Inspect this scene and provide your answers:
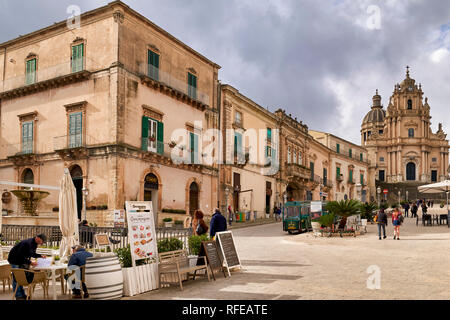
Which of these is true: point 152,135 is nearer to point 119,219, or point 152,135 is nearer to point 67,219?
point 119,219

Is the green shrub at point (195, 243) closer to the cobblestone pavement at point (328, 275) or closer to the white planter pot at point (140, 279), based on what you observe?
the cobblestone pavement at point (328, 275)

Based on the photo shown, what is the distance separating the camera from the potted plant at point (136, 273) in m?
8.53

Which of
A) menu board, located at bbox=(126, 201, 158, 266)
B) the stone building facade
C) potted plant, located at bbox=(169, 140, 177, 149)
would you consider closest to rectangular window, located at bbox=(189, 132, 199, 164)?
the stone building facade

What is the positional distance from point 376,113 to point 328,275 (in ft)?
311

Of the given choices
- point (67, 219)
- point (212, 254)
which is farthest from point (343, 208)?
point (67, 219)

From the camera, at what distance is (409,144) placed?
80812mm

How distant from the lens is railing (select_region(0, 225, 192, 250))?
1164 cm

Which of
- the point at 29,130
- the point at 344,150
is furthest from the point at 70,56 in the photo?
the point at 344,150

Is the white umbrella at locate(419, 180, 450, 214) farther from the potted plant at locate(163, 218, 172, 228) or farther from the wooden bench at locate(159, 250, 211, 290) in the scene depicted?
the wooden bench at locate(159, 250, 211, 290)

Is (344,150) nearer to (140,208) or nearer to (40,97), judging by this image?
(40,97)

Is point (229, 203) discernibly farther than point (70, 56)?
Yes

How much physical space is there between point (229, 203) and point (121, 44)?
14.1m

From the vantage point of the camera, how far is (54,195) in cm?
2605

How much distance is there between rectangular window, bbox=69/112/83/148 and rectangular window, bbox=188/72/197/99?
298 inches
